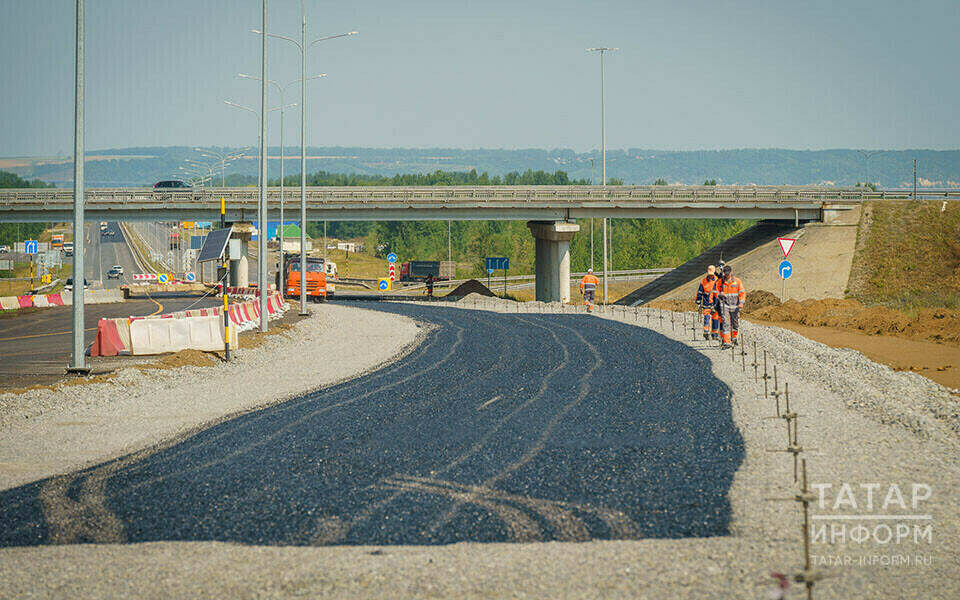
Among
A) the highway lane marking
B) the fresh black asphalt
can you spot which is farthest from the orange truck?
the highway lane marking

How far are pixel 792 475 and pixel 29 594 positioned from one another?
7768 mm

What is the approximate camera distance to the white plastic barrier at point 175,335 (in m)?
25.8

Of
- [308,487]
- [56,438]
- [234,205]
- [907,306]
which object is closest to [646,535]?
[308,487]

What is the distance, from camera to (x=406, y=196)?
61.5m

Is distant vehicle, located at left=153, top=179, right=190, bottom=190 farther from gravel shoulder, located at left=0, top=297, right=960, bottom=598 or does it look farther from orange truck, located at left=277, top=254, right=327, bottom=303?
gravel shoulder, located at left=0, top=297, right=960, bottom=598

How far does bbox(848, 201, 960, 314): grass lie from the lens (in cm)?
5009

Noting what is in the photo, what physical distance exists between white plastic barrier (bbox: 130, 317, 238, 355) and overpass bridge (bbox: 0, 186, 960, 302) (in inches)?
1366

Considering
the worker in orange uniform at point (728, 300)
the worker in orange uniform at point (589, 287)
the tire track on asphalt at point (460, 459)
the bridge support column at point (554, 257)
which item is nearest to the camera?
the tire track on asphalt at point (460, 459)

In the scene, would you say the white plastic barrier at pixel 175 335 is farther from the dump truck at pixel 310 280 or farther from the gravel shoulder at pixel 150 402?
the dump truck at pixel 310 280

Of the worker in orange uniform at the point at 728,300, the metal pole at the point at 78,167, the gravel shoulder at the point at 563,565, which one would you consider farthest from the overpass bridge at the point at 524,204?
the gravel shoulder at the point at 563,565

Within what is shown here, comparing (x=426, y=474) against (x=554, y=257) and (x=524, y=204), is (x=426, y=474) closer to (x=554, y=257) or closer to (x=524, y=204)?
(x=524, y=204)

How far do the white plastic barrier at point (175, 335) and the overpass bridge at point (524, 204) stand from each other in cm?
3469

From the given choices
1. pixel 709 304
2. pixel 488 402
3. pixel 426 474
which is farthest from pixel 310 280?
pixel 426 474

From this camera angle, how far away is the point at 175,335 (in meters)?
25.9
